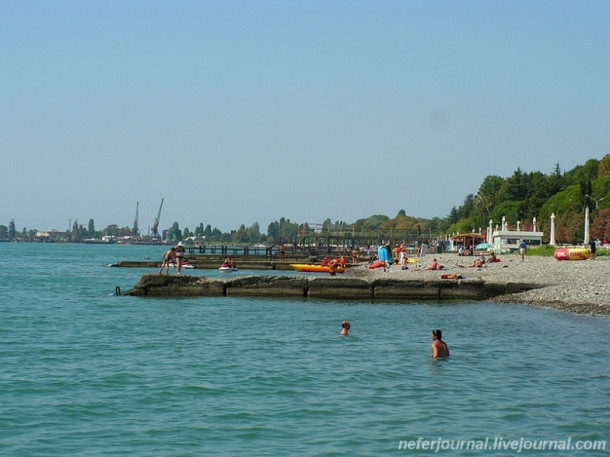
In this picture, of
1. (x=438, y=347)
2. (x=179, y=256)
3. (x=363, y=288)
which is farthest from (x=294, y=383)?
(x=179, y=256)

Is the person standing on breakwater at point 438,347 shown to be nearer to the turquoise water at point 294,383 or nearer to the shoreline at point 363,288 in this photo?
the turquoise water at point 294,383

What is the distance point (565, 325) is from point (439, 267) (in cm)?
2480

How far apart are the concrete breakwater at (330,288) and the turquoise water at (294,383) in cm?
427

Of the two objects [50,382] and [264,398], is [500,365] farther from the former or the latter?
[50,382]

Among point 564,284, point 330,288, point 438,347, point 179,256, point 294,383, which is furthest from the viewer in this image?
point 179,256

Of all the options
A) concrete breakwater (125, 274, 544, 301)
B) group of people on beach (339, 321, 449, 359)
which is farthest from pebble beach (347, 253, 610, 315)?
group of people on beach (339, 321, 449, 359)

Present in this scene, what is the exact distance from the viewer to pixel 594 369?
14.8 m

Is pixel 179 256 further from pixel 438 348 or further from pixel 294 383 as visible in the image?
pixel 294 383

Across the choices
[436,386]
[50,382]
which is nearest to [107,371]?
[50,382]

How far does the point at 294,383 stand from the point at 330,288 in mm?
15354

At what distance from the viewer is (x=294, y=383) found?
13.6 m

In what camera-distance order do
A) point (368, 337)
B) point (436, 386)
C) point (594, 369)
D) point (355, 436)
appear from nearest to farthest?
point (355, 436)
point (436, 386)
point (594, 369)
point (368, 337)

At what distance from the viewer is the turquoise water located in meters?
10.2

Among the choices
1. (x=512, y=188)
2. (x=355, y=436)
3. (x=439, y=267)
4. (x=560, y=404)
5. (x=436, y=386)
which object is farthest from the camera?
(x=512, y=188)
